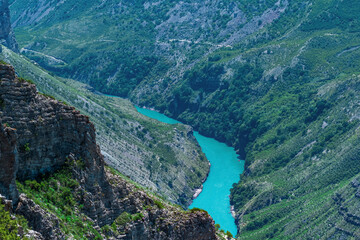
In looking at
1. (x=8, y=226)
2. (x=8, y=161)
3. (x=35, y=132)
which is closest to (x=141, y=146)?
(x=35, y=132)

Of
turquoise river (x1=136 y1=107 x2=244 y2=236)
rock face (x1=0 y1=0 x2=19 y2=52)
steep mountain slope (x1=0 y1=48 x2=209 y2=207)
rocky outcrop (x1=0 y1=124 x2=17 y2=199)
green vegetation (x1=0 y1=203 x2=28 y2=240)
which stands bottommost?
turquoise river (x1=136 y1=107 x2=244 y2=236)

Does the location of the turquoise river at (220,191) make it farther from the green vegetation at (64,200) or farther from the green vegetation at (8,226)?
the green vegetation at (8,226)

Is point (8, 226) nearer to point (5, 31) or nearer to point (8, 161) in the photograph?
point (8, 161)

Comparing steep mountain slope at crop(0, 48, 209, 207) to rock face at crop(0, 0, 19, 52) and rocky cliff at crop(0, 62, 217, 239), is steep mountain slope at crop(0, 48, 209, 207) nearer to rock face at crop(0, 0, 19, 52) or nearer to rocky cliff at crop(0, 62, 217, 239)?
rock face at crop(0, 0, 19, 52)

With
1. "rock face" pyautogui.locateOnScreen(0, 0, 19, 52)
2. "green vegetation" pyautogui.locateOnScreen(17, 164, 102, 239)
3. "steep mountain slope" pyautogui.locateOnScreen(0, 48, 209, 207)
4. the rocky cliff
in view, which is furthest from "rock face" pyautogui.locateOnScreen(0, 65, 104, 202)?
"rock face" pyautogui.locateOnScreen(0, 0, 19, 52)

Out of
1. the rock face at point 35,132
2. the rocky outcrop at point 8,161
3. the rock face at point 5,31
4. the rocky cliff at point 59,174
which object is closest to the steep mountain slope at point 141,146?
the rock face at point 5,31

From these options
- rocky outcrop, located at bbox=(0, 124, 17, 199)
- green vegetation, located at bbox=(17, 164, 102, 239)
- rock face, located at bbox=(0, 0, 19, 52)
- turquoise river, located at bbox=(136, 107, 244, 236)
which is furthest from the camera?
rock face, located at bbox=(0, 0, 19, 52)

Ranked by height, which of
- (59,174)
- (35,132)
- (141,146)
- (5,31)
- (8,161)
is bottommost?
(141,146)
